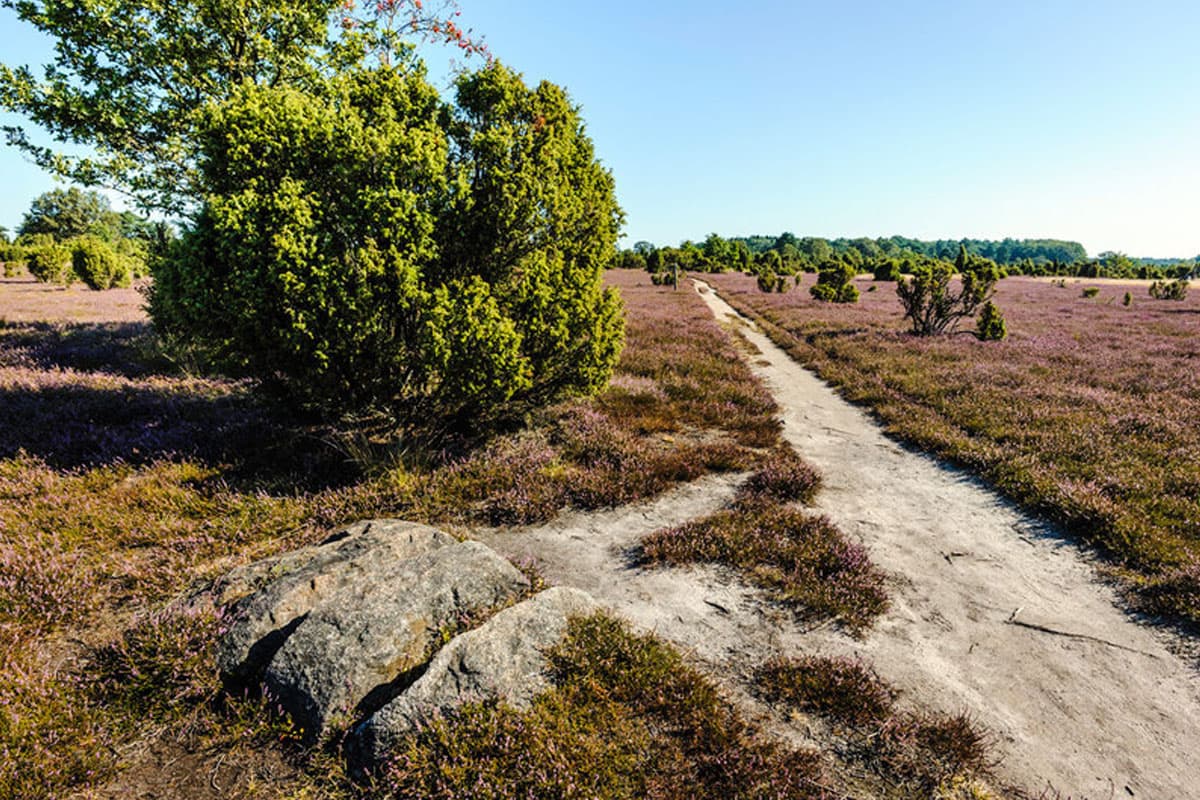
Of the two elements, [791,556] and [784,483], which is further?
[784,483]

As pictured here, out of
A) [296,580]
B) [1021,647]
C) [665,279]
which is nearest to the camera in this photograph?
[296,580]

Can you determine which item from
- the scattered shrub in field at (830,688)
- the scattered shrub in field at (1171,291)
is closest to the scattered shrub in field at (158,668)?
A: the scattered shrub in field at (830,688)

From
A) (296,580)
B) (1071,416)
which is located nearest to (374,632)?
(296,580)

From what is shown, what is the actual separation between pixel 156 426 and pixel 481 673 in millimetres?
8985

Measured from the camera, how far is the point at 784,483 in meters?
7.99

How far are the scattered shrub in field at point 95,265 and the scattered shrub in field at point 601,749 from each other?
170ft

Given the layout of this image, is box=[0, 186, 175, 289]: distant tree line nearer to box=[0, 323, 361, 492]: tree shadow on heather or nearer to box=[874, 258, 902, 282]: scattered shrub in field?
box=[0, 323, 361, 492]: tree shadow on heather

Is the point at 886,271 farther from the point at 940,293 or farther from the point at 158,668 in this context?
the point at 158,668

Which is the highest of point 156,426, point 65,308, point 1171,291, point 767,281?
point 767,281

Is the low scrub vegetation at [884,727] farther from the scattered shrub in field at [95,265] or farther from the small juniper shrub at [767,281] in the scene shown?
the scattered shrub in field at [95,265]

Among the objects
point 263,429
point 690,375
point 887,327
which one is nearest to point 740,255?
point 887,327

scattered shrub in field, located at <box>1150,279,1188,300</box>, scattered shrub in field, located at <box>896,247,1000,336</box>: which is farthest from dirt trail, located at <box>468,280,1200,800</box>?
scattered shrub in field, located at <box>1150,279,1188,300</box>

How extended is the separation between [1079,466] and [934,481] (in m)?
2.39

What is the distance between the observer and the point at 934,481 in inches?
342
